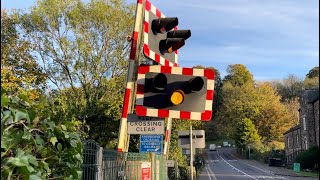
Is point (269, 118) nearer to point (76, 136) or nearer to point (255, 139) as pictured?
point (255, 139)

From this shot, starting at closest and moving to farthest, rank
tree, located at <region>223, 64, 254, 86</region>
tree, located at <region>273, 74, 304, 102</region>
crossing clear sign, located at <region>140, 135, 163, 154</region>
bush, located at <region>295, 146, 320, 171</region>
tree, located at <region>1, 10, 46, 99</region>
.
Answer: crossing clear sign, located at <region>140, 135, 163, 154</region> → tree, located at <region>1, 10, 46, 99</region> → bush, located at <region>295, 146, 320, 171</region> → tree, located at <region>273, 74, 304, 102</region> → tree, located at <region>223, 64, 254, 86</region>

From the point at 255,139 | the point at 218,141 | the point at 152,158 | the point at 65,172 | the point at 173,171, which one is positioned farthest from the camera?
the point at 218,141

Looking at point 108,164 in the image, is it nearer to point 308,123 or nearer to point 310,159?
point 310,159

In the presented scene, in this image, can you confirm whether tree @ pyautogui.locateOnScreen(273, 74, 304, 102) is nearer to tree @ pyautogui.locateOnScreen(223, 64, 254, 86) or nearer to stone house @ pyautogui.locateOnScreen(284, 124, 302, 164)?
tree @ pyautogui.locateOnScreen(223, 64, 254, 86)

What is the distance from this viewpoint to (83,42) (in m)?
33.3

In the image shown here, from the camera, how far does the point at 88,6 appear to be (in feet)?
A: 113

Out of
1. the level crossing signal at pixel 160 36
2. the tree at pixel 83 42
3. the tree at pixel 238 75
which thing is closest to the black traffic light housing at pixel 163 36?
the level crossing signal at pixel 160 36

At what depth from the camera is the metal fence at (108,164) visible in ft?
16.5

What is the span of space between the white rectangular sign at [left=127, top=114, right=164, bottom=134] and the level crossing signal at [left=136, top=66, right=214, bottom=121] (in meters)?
1.22

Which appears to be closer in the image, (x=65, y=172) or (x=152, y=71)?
(x=65, y=172)

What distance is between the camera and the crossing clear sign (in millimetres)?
9758

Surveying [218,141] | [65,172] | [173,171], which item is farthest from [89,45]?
[218,141]

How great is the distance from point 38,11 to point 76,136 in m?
31.6

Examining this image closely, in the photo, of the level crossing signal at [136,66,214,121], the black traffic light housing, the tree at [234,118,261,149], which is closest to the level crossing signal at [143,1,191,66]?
the black traffic light housing
